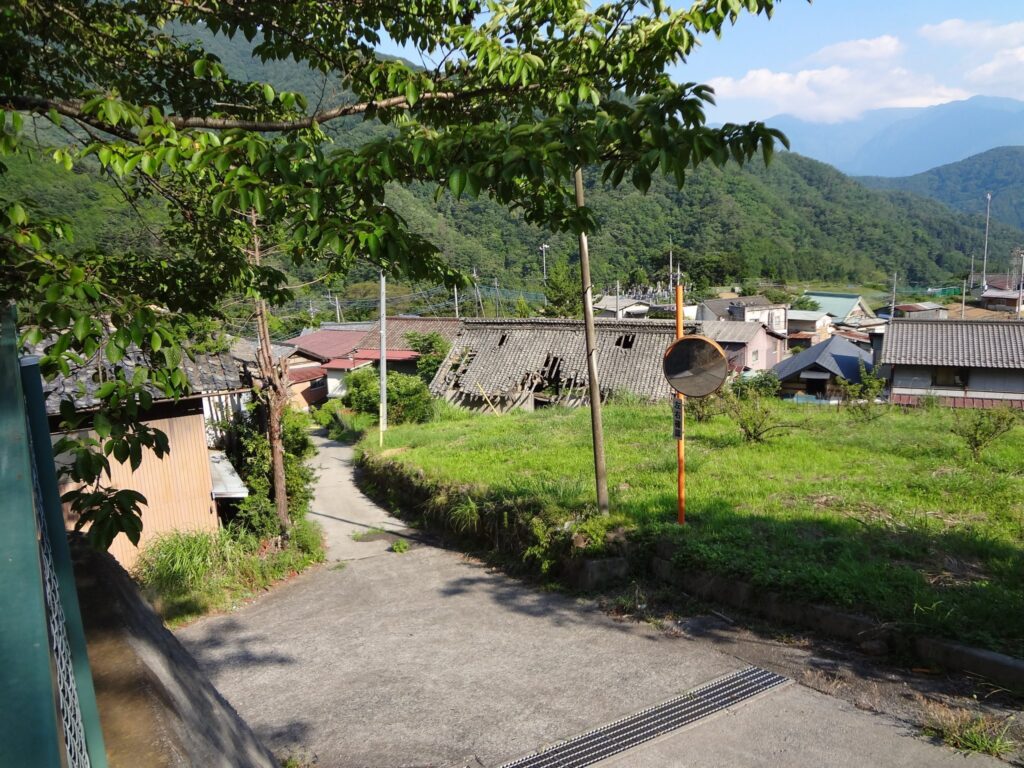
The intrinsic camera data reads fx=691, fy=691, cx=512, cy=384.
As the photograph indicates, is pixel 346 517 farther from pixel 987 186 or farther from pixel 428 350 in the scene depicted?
pixel 987 186

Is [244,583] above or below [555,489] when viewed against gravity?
below

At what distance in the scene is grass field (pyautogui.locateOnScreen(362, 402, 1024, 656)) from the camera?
18.7 ft

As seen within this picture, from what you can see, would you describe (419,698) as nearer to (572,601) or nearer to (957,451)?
(572,601)

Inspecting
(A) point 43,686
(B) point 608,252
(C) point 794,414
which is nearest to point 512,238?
(B) point 608,252

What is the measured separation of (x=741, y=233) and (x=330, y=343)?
184ft

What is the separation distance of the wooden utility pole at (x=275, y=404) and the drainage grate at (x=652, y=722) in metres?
7.41

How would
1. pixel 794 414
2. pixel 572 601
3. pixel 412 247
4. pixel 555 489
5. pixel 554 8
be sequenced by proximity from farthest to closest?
pixel 794 414, pixel 555 489, pixel 572 601, pixel 554 8, pixel 412 247

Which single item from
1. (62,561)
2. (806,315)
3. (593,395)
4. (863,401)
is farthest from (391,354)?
(806,315)

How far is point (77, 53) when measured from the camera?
18.0 feet

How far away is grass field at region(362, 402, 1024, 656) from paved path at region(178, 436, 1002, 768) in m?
1.11

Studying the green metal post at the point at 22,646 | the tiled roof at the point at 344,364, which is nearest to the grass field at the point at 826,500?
the green metal post at the point at 22,646

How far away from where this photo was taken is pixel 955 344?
89.5 ft

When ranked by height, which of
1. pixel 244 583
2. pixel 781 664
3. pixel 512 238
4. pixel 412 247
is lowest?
pixel 244 583

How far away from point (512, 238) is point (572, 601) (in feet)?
197
